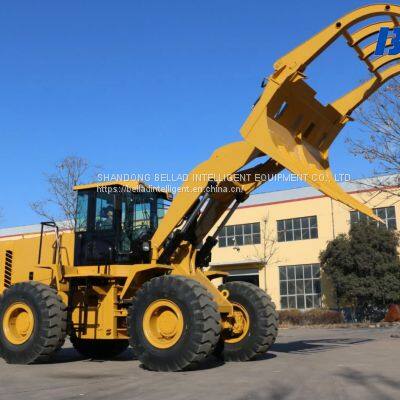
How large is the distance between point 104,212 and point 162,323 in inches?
118

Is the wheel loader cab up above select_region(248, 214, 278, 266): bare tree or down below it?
below

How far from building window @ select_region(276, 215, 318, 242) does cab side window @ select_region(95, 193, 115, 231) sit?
30018mm

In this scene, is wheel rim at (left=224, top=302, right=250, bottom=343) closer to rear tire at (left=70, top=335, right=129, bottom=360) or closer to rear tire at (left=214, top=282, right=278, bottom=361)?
rear tire at (left=214, top=282, right=278, bottom=361)

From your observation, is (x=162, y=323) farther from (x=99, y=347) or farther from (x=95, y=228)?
(x=99, y=347)

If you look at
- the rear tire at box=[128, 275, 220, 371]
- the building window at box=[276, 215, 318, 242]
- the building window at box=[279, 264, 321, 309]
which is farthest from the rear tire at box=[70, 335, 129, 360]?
the building window at box=[276, 215, 318, 242]

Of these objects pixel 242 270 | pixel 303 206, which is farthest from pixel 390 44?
pixel 242 270

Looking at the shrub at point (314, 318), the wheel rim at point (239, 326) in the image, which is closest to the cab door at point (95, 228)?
the wheel rim at point (239, 326)

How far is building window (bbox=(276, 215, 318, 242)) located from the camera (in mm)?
39594

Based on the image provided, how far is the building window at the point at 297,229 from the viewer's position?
39594 millimetres

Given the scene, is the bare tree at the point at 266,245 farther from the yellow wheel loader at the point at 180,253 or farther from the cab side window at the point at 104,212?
the cab side window at the point at 104,212

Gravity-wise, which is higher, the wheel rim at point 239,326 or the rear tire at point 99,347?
the wheel rim at point 239,326

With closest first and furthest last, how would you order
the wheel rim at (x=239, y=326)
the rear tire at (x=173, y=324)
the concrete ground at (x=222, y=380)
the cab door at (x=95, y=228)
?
the concrete ground at (x=222, y=380)
the rear tire at (x=173, y=324)
the wheel rim at (x=239, y=326)
the cab door at (x=95, y=228)

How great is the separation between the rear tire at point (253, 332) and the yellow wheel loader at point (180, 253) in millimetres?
20

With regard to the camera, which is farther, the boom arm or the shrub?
the shrub
